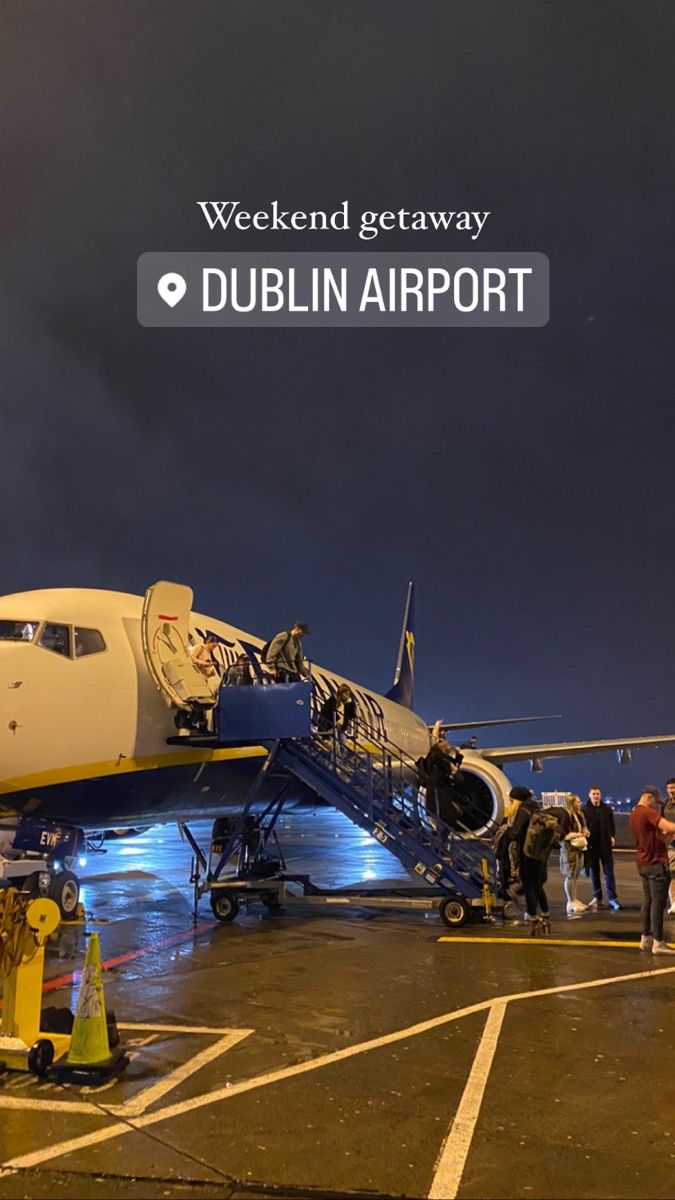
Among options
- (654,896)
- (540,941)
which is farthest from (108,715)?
(654,896)

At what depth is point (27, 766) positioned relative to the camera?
9602mm

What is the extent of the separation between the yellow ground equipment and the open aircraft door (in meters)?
5.31

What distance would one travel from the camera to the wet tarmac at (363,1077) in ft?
13.2

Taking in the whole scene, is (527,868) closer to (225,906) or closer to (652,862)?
Result: (652,862)

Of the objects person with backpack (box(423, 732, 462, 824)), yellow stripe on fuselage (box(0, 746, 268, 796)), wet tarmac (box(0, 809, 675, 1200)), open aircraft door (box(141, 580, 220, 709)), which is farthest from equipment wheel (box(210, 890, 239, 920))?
person with backpack (box(423, 732, 462, 824))

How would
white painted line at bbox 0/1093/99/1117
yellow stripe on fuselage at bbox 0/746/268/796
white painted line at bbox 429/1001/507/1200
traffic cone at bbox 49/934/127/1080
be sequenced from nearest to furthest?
1. white painted line at bbox 429/1001/507/1200
2. white painted line at bbox 0/1093/99/1117
3. traffic cone at bbox 49/934/127/1080
4. yellow stripe on fuselage at bbox 0/746/268/796

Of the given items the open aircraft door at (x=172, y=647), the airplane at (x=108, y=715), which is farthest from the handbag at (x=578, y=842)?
the open aircraft door at (x=172, y=647)

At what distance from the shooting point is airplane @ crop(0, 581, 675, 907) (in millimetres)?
9758

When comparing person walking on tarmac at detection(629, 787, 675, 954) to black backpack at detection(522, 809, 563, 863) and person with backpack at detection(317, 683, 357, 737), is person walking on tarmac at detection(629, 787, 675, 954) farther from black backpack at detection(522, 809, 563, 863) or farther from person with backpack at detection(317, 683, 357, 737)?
person with backpack at detection(317, 683, 357, 737)

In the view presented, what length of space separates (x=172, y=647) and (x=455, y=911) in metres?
5.02

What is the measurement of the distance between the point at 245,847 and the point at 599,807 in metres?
5.48

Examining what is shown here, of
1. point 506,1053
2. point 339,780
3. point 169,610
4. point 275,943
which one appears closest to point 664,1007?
point 506,1053

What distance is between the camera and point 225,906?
11.5m

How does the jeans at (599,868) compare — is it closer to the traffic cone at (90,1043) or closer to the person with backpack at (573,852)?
the person with backpack at (573,852)
